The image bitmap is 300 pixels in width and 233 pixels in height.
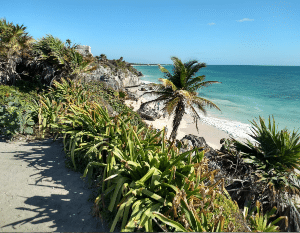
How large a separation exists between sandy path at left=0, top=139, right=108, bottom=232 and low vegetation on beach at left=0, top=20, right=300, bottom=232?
260mm

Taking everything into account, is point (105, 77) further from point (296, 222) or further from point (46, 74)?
point (296, 222)

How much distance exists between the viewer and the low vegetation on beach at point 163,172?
2.38m

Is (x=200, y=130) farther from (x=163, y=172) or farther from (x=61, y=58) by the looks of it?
(x=163, y=172)

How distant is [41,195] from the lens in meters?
3.15

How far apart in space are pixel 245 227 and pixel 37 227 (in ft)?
9.57

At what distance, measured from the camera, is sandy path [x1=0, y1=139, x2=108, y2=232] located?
105 inches

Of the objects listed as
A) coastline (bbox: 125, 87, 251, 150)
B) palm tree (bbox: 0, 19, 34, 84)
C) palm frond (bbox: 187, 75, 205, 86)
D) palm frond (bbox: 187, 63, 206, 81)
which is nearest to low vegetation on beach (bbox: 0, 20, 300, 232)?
palm tree (bbox: 0, 19, 34, 84)

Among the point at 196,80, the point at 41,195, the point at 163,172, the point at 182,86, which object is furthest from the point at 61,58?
the point at 163,172

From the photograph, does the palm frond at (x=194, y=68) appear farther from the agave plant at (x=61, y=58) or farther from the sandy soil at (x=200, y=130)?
the sandy soil at (x=200, y=130)

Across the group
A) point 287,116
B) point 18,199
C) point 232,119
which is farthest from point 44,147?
point 287,116

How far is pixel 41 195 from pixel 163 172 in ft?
Result: 7.35

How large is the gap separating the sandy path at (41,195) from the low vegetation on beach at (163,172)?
0.85 ft

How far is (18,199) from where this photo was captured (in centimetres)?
306

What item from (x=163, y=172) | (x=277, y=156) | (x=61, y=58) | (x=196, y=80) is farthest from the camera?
(x=196, y=80)
